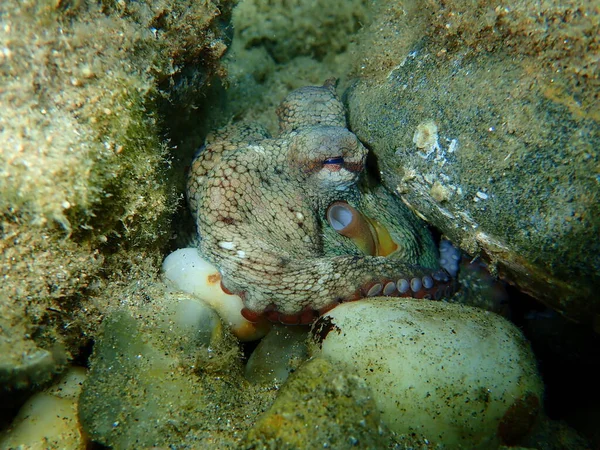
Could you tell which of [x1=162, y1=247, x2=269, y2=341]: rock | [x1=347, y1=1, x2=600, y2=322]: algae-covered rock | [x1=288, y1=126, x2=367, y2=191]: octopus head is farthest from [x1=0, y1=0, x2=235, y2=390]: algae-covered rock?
[x1=347, y1=1, x2=600, y2=322]: algae-covered rock

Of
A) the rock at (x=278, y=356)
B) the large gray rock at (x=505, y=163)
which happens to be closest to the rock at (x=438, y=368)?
the rock at (x=278, y=356)

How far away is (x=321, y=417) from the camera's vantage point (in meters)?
2.11

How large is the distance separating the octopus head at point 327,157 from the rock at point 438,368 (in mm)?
1166

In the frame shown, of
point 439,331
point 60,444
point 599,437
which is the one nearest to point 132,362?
point 60,444

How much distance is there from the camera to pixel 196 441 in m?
2.26

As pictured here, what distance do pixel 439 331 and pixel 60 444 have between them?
256cm

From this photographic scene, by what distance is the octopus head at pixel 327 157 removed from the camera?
3.27 metres

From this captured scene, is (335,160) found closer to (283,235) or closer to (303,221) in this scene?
(303,221)

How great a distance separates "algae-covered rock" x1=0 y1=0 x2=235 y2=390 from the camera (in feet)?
6.61

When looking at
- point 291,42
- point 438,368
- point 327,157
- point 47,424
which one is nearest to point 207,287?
point 47,424

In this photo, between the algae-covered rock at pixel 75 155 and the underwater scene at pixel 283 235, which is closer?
the algae-covered rock at pixel 75 155

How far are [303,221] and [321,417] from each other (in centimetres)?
160

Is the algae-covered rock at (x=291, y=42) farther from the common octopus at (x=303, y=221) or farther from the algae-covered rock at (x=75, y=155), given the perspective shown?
the algae-covered rock at (x=75, y=155)

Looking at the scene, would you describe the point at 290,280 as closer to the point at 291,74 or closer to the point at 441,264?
the point at 441,264
